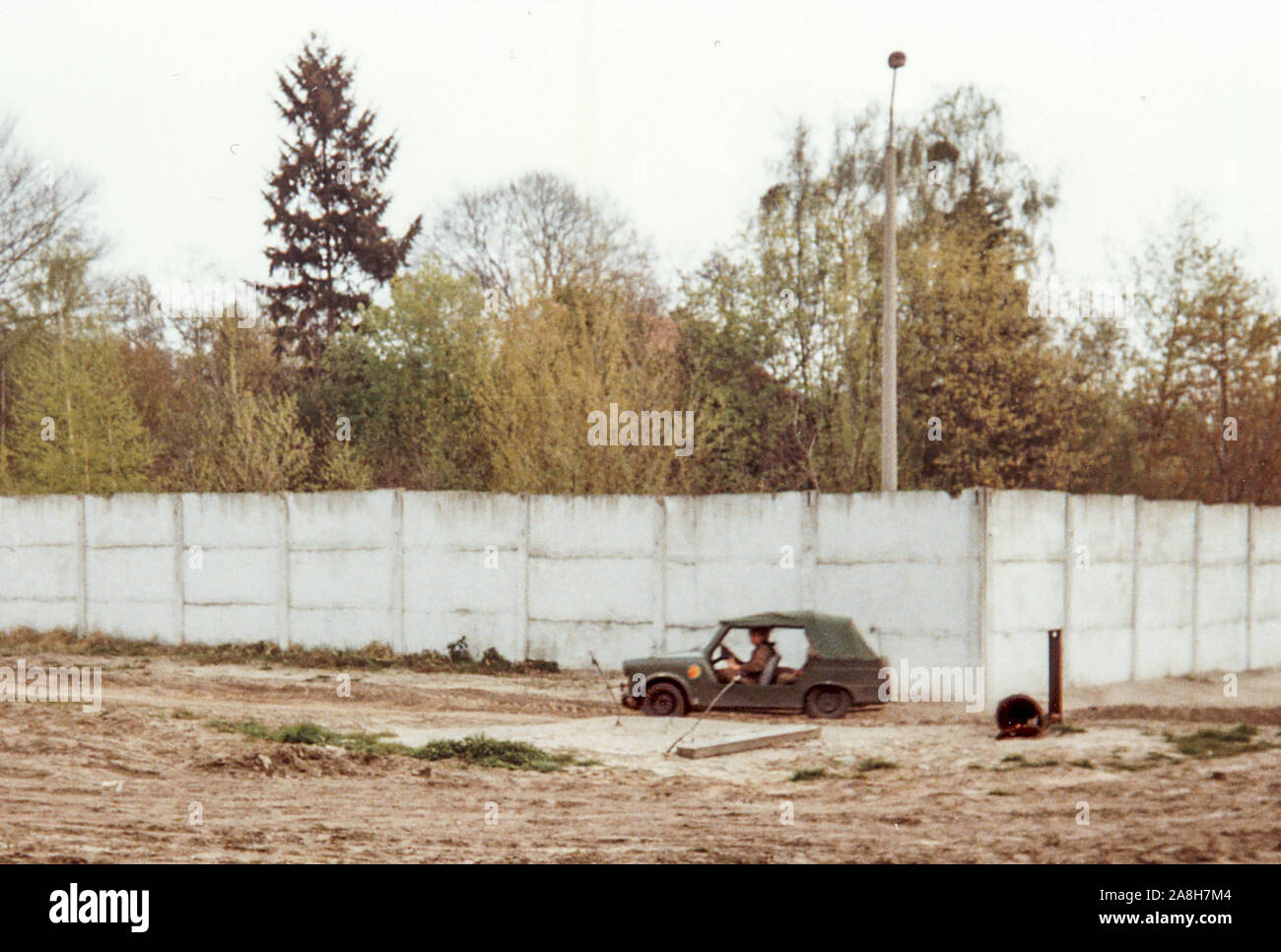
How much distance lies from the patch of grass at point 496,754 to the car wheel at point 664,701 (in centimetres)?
250

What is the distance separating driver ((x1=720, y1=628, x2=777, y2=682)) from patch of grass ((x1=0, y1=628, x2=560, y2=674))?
5747 mm

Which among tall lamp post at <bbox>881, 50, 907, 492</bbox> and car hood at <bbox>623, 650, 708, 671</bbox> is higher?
tall lamp post at <bbox>881, 50, 907, 492</bbox>

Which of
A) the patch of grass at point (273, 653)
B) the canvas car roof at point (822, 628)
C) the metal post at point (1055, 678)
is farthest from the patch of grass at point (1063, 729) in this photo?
the patch of grass at point (273, 653)

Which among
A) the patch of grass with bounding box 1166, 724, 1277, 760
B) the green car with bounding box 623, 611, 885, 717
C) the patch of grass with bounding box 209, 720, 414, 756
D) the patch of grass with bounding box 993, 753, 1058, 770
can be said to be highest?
the green car with bounding box 623, 611, 885, 717

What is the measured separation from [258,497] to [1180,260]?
27121 millimetres

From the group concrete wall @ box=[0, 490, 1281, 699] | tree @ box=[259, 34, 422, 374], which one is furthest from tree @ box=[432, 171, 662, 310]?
concrete wall @ box=[0, 490, 1281, 699]

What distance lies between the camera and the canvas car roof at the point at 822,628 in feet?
52.1

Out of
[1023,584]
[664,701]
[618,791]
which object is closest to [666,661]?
[664,701]

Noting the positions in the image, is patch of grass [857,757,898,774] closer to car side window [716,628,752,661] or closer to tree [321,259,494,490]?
car side window [716,628,752,661]

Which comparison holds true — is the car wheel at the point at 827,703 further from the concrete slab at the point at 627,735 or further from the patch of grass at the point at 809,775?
the patch of grass at the point at 809,775

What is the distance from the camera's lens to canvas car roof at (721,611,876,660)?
52.1 feet

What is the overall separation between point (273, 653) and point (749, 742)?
12.2 metres

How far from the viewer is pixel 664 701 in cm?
1642
